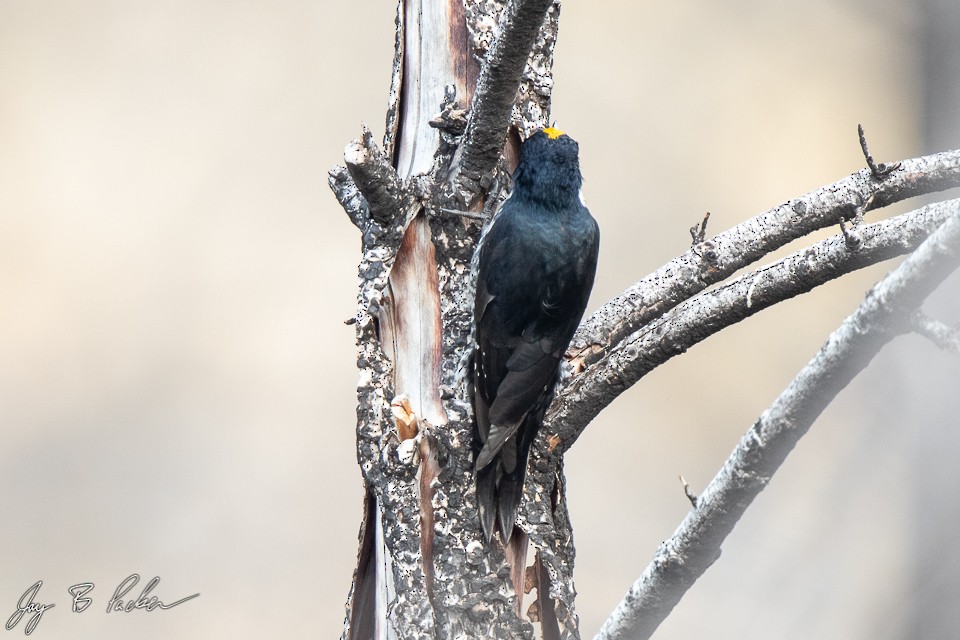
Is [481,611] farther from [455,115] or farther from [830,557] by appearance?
[455,115]

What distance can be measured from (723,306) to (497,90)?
0.56 meters

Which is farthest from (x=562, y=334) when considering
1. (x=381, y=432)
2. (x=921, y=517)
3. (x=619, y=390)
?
(x=921, y=517)

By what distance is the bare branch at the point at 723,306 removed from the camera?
5.15 ft

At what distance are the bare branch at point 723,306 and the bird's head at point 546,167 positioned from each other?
0.37 m

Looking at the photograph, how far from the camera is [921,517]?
3.81 feet

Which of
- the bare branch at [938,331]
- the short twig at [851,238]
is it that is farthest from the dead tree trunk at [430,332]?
the bare branch at [938,331]

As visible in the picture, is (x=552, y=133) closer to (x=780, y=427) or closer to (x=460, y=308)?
A: (x=460, y=308)

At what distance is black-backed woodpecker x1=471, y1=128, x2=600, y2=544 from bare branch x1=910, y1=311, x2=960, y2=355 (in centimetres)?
72

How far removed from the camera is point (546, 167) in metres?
1.87

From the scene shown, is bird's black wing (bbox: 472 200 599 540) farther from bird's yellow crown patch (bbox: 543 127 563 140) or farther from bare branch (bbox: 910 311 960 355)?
bare branch (bbox: 910 311 960 355)

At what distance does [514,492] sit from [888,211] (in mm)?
3241

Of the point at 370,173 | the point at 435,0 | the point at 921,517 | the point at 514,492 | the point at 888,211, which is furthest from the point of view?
the point at 888,211

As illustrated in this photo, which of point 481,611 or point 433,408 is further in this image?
point 433,408
